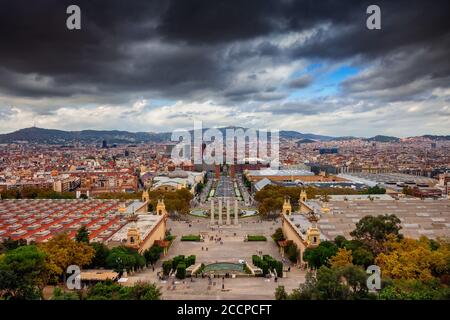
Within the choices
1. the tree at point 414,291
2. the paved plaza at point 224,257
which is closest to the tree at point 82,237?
the paved plaza at point 224,257

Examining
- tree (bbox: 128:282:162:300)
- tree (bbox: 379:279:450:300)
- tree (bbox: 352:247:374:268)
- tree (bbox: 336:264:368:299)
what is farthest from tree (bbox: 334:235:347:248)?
tree (bbox: 128:282:162:300)

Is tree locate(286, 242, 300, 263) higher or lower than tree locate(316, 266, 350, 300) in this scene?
lower

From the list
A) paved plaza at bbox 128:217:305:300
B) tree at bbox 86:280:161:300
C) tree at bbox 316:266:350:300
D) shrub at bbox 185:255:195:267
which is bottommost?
paved plaza at bbox 128:217:305:300

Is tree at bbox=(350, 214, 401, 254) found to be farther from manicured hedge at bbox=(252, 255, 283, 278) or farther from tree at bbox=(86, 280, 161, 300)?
tree at bbox=(86, 280, 161, 300)

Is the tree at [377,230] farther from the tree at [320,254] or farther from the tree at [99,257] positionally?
the tree at [99,257]

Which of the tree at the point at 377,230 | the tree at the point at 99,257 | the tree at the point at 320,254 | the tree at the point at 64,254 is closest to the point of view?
the tree at the point at 64,254

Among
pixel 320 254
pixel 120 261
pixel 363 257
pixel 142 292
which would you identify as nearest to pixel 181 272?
pixel 120 261
